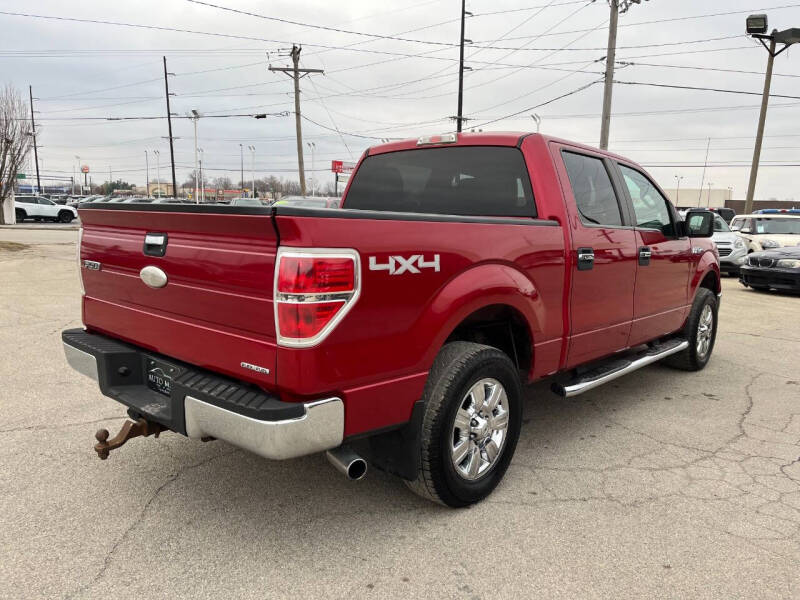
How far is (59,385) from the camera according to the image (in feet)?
15.7

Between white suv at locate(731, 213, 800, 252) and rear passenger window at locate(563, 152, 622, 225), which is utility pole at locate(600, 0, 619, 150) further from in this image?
rear passenger window at locate(563, 152, 622, 225)

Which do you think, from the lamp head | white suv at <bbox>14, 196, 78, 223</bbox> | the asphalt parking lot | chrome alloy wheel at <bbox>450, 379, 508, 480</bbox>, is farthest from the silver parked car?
white suv at <bbox>14, 196, 78, 223</bbox>

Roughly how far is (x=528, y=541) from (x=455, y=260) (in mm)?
1348

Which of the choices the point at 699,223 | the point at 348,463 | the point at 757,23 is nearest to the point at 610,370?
the point at 699,223

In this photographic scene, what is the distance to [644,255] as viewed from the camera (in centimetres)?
436

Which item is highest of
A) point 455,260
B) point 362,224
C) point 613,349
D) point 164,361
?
point 362,224

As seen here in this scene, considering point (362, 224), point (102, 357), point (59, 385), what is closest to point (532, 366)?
point (362, 224)

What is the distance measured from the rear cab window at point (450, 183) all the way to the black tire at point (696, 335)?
276 cm

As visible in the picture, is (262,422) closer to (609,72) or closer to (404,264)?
(404,264)

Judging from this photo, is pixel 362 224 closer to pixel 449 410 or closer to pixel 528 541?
pixel 449 410

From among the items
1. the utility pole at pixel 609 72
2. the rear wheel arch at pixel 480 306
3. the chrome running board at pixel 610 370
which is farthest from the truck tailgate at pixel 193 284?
the utility pole at pixel 609 72

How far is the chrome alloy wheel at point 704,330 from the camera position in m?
5.67

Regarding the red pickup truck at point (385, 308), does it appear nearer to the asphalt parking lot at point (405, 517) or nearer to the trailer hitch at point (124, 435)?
the trailer hitch at point (124, 435)

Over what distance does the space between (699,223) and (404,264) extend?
11.5 feet
